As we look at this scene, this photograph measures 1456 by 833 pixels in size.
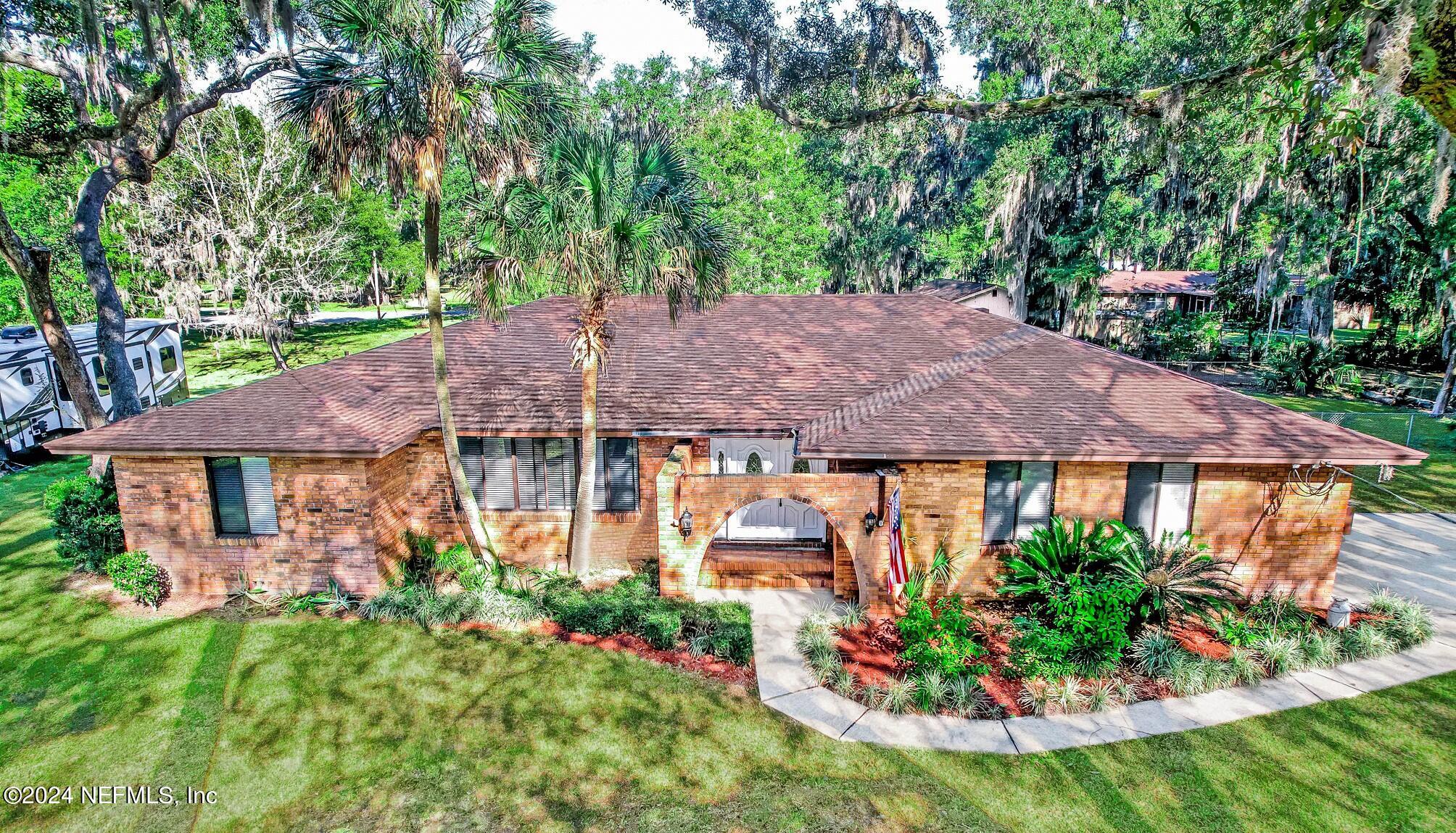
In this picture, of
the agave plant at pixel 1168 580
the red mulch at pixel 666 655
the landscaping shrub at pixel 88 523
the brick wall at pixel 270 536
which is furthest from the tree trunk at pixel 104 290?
the agave plant at pixel 1168 580

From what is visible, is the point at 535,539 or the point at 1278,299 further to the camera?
the point at 1278,299

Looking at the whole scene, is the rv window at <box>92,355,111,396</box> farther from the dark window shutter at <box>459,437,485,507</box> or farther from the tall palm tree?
the tall palm tree

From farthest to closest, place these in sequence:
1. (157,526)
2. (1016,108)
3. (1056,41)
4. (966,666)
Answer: (1056,41), (1016,108), (157,526), (966,666)

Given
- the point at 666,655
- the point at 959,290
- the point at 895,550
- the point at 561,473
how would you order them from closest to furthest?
1. the point at 666,655
2. the point at 895,550
3. the point at 561,473
4. the point at 959,290

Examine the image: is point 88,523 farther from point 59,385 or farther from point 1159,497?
point 1159,497

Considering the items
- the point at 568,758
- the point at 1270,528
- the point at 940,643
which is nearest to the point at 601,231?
the point at 568,758

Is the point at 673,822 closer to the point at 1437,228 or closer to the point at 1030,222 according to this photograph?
the point at 1030,222

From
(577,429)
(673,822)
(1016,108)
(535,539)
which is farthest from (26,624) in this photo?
(1016,108)
